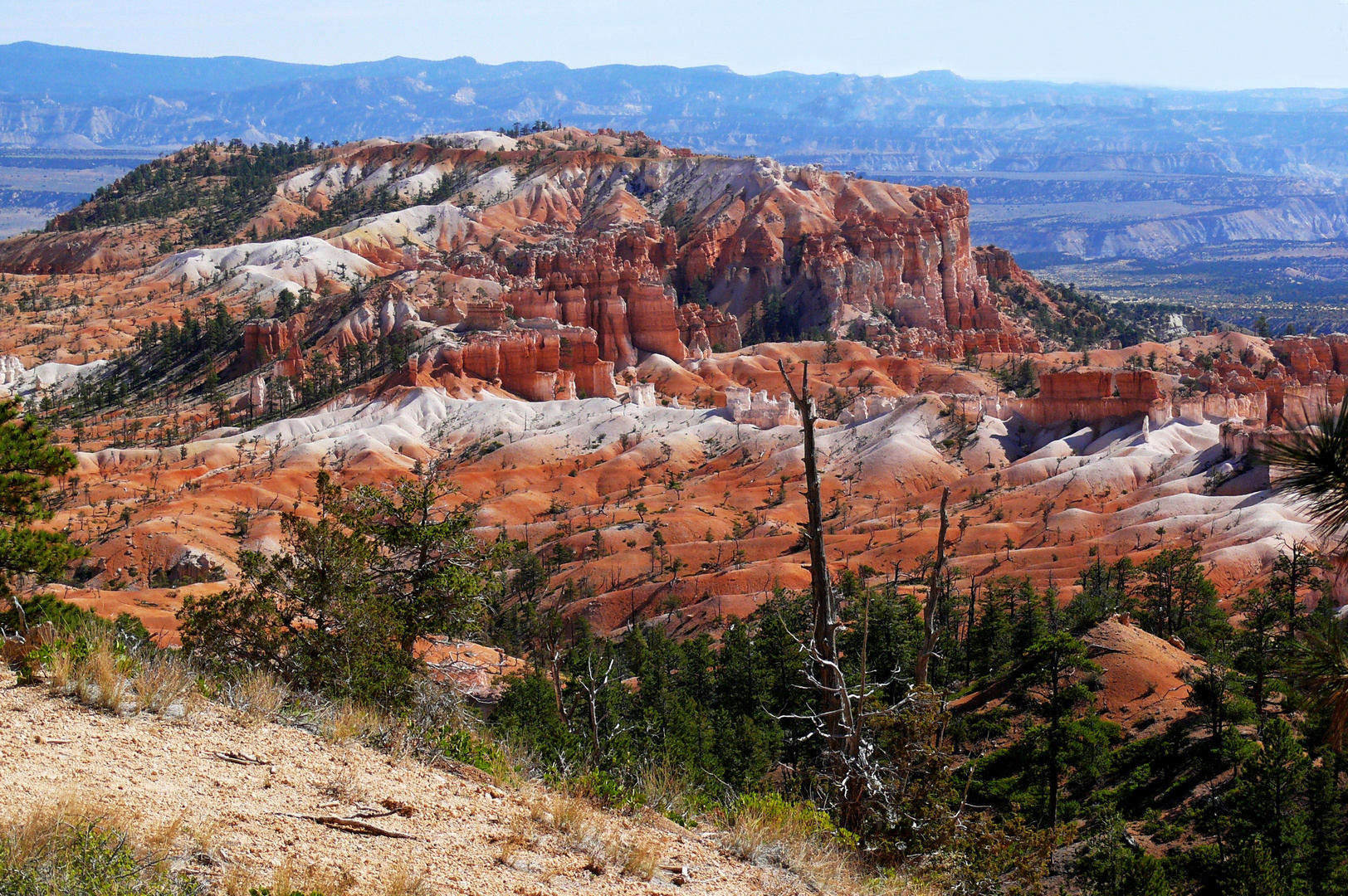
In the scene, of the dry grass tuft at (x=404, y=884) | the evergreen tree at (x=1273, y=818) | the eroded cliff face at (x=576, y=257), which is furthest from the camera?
the eroded cliff face at (x=576, y=257)

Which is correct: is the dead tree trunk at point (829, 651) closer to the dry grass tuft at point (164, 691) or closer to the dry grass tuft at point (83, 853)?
the dry grass tuft at point (164, 691)

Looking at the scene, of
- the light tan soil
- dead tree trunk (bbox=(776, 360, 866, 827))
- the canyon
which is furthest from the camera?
the canyon

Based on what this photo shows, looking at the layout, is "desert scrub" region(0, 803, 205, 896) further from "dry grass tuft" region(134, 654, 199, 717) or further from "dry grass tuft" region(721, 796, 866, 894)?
"dry grass tuft" region(721, 796, 866, 894)

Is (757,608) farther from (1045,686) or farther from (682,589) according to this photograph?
(1045,686)

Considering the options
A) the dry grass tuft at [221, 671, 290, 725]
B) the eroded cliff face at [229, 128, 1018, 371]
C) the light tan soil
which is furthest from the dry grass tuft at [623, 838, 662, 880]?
the eroded cliff face at [229, 128, 1018, 371]

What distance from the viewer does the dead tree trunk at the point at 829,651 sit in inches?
529

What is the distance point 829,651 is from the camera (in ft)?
46.2

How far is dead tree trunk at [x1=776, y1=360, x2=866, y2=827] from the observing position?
13438 mm

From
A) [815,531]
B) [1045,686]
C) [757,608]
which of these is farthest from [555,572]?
[815,531]

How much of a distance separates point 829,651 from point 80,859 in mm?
8291

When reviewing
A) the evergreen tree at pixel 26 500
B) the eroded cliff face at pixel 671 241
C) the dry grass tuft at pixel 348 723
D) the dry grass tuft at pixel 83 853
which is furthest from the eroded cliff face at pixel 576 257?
the dry grass tuft at pixel 83 853

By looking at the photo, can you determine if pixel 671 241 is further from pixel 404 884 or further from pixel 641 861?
pixel 404 884

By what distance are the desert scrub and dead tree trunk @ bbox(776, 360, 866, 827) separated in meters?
6.96

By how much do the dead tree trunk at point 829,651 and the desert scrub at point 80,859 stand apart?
22.8ft
